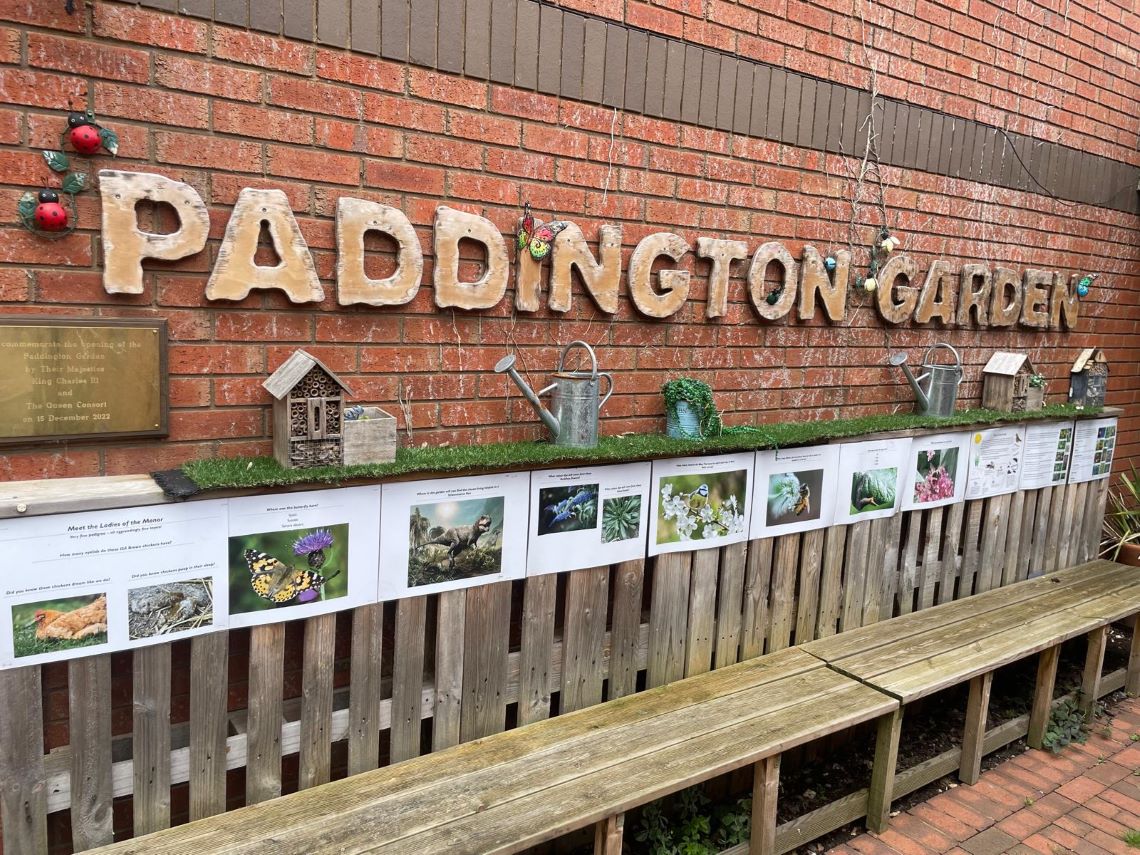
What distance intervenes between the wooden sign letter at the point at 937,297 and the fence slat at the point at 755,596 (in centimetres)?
173

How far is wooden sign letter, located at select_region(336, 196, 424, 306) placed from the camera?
2523mm

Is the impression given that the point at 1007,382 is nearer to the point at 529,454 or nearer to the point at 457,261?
the point at 529,454

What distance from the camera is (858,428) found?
3898 millimetres

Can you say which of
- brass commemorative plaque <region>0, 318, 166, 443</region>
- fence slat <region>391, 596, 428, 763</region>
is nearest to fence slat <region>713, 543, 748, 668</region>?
fence slat <region>391, 596, 428, 763</region>

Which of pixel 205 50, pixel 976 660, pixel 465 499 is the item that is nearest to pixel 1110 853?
pixel 976 660

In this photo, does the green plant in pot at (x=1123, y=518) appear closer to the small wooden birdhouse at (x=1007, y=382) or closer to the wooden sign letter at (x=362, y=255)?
the small wooden birdhouse at (x=1007, y=382)

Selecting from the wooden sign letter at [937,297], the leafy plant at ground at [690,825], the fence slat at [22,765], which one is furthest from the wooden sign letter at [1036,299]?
the fence slat at [22,765]

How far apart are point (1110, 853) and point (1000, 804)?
0.44 metres

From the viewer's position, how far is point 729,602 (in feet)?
11.7

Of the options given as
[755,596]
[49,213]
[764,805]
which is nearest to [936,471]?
[755,596]

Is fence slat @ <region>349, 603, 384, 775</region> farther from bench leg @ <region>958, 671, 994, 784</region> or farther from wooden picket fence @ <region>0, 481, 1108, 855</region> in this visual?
bench leg @ <region>958, 671, 994, 784</region>

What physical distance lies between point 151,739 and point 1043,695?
4067mm

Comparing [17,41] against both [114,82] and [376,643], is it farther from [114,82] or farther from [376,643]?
[376,643]

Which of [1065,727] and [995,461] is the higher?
[995,461]
